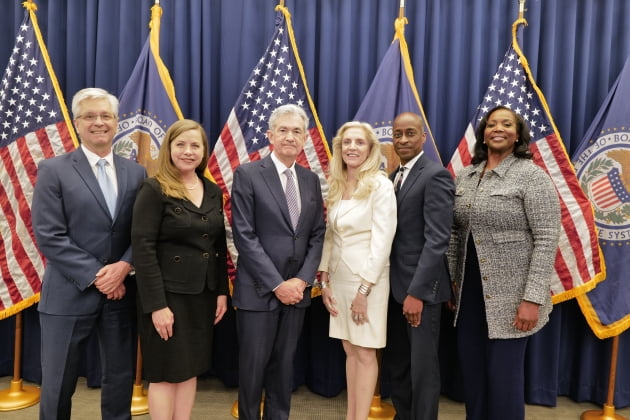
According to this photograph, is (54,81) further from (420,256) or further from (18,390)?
(420,256)

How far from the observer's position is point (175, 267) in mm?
1792

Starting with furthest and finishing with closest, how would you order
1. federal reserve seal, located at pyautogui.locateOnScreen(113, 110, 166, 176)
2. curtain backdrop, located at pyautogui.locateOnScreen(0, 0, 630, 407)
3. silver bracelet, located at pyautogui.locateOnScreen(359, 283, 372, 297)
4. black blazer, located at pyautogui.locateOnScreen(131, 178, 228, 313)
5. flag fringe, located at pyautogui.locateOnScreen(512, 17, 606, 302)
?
curtain backdrop, located at pyautogui.locateOnScreen(0, 0, 630, 407), federal reserve seal, located at pyautogui.locateOnScreen(113, 110, 166, 176), flag fringe, located at pyautogui.locateOnScreen(512, 17, 606, 302), silver bracelet, located at pyautogui.locateOnScreen(359, 283, 372, 297), black blazer, located at pyautogui.locateOnScreen(131, 178, 228, 313)

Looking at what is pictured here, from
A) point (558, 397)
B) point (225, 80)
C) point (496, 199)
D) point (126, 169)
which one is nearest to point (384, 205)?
point (496, 199)

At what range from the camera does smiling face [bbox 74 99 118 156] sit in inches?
73.0

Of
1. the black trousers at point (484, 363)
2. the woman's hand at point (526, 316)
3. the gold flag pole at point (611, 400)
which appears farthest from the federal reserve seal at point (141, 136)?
the gold flag pole at point (611, 400)

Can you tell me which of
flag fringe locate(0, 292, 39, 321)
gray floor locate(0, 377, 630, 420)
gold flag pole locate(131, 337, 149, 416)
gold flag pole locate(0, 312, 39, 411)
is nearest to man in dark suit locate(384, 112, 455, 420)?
gray floor locate(0, 377, 630, 420)

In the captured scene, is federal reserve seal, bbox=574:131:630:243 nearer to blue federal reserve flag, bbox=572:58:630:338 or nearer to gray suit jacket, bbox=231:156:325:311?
blue federal reserve flag, bbox=572:58:630:338

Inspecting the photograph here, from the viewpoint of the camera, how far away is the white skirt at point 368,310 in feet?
6.56

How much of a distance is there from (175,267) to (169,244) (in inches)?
3.9

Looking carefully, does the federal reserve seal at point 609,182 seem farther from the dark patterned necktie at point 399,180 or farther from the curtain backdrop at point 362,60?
the dark patterned necktie at point 399,180

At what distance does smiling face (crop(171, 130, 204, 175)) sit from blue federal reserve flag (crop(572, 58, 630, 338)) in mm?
2232

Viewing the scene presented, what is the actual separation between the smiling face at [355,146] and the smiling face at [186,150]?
2.21 feet

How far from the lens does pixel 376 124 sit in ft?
8.78

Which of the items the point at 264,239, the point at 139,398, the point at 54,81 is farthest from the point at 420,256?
the point at 54,81
